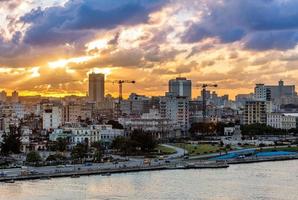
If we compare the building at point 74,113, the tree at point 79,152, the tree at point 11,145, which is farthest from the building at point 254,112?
the tree at point 79,152

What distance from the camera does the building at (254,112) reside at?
2324 inches

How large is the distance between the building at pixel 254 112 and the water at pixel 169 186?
Result: 33824 mm

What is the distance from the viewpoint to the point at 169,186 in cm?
2089

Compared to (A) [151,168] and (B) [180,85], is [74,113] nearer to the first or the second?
(B) [180,85]

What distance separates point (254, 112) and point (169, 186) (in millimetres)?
39629

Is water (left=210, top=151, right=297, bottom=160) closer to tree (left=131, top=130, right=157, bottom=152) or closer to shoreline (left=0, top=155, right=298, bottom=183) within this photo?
shoreline (left=0, top=155, right=298, bottom=183)

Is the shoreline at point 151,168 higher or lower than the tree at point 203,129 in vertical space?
lower

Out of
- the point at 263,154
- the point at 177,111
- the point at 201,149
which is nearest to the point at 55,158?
the point at 201,149

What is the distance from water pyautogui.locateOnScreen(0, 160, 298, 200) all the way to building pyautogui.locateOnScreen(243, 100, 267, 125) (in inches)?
1332

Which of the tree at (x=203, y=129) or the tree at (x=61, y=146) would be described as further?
the tree at (x=203, y=129)

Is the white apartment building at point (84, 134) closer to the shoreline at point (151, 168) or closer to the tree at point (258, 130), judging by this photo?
the shoreline at point (151, 168)

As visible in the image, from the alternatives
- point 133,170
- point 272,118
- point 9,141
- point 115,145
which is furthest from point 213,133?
point 133,170

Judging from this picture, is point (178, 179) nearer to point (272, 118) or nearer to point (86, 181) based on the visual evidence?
point (86, 181)

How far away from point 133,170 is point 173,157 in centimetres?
499
